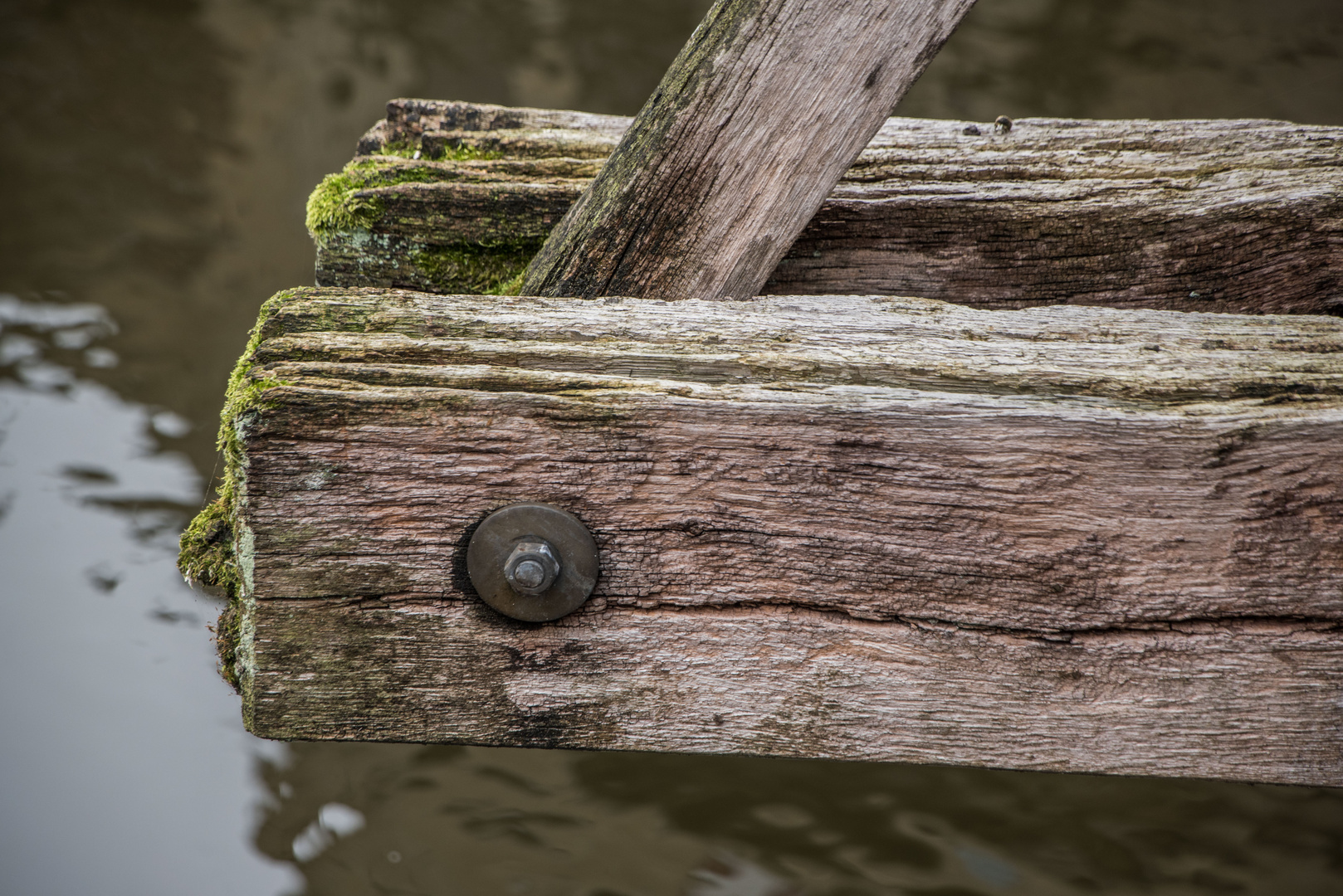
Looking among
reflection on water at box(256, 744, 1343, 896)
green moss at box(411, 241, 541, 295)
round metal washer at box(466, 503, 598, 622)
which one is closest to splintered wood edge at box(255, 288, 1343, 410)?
round metal washer at box(466, 503, 598, 622)

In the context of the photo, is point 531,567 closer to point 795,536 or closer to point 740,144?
point 795,536

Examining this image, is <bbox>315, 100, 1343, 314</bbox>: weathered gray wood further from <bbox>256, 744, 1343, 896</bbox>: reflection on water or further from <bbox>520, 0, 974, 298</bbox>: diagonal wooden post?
<bbox>256, 744, 1343, 896</bbox>: reflection on water

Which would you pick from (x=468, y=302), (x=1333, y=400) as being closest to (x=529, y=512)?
(x=468, y=302)

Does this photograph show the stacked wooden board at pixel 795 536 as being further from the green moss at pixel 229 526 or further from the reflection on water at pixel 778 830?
the reflection on water at pixel 778 830

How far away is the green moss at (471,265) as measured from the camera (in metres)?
1.07

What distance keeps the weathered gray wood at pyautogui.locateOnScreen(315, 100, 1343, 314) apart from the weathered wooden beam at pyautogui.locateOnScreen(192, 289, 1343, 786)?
304mm

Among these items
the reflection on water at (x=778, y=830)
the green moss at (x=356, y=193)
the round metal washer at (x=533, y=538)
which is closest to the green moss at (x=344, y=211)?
the green moss at (x=356, y=193)

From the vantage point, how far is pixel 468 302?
2.57ft

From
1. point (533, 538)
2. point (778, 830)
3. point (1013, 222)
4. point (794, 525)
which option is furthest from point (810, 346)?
point (778, 830)

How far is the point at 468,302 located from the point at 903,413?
432 millimetres

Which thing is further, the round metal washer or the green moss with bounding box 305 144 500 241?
the green moss with bounding box 305 144 500 241

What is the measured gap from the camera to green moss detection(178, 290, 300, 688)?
27.0 inches

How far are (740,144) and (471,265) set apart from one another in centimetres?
42

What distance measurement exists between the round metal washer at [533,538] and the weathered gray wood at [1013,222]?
489mm
